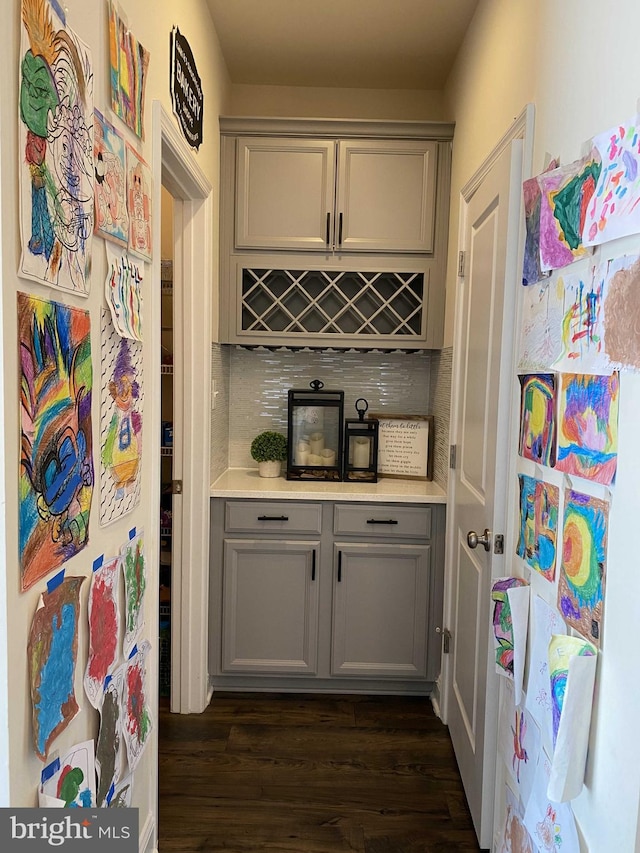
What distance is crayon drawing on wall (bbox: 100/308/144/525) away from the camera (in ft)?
4.54

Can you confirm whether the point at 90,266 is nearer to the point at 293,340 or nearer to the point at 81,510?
the point at 81,510

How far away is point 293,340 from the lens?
295 centimetres

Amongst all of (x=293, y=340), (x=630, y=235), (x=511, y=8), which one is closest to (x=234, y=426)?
(x=293, y=340)

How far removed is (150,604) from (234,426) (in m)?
1.62

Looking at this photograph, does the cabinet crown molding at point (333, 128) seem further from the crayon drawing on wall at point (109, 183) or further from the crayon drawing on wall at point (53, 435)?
the crayon drawing on wall at point (53, 435)

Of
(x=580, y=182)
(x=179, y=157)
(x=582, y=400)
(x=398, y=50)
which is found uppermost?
(x=398, y=50)

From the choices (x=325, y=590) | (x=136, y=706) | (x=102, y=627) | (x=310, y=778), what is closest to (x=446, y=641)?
(x=325, y=590)

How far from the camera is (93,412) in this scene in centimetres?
132

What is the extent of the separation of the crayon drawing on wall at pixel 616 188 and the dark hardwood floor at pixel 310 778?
1.86 meters

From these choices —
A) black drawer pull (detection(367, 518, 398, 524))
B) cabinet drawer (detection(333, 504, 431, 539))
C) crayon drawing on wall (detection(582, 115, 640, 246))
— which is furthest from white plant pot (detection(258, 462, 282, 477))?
crayon drawing on wall (detection(582, 115, 640, 246))

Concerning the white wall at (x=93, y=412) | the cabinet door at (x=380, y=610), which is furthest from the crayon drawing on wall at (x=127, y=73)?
the cabinet door at (x=380, y=610)

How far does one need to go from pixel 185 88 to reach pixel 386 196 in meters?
1.09

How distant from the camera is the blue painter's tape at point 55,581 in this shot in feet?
3.70

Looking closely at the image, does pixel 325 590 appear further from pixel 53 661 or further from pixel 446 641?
pixel 53 661
